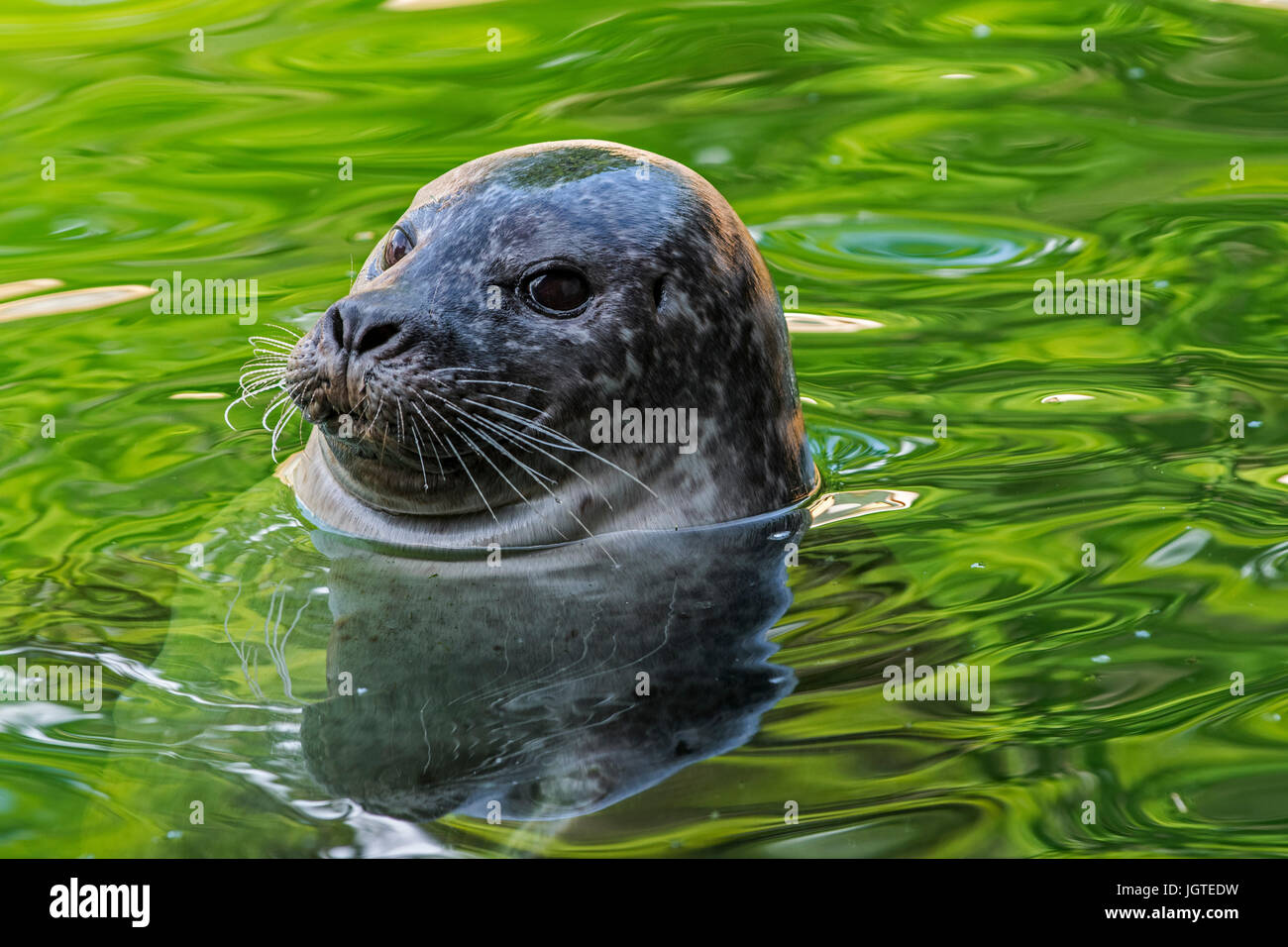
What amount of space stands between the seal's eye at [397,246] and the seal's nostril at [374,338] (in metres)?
0.48

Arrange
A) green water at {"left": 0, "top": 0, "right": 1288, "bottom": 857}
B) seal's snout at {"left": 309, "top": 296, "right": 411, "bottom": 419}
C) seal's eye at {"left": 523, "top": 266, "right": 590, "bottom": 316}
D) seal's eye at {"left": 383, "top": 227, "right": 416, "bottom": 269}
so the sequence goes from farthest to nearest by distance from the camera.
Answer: seal's eye at {"left": 383, "top": 227, "right": 416, "bottom": 269} < seal's eye at {"left": 523, "top": 266, "right": 590, "bottom": 316} < seal's snout at {"left": 309, "top": 296, "right": 411, "bottom": 419} < green water at {"left": 0, "top": 0, "right": 1288, "bottom": 857}

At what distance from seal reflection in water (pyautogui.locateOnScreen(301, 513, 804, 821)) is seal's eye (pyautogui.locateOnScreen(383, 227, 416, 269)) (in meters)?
0.91

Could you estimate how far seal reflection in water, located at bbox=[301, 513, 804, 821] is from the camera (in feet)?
13.7

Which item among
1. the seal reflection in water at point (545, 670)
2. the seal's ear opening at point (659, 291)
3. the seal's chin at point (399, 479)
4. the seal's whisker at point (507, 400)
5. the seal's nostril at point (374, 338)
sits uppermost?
the seal's ear opening at point (659, 291)

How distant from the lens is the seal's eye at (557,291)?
5141mm

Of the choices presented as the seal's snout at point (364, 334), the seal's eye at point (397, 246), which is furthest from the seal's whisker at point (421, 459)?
the seal's eye at point (397, 246)

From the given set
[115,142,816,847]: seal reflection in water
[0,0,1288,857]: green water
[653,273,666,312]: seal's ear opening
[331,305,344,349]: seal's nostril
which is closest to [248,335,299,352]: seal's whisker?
[115,142,816,847]: seal reflection in water

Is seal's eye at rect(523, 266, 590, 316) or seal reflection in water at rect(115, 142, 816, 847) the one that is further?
seal's eye at rect(523, 266, 590, 316)

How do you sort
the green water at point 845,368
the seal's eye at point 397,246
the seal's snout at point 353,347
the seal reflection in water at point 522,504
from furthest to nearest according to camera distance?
the seal's eye at point 397,246, the seal's snout at point 353,347, the seal reflection in water at point 522,504, the green water at point 845,368

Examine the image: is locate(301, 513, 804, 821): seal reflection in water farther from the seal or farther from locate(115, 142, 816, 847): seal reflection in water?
the seal

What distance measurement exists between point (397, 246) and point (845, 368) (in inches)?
96.3

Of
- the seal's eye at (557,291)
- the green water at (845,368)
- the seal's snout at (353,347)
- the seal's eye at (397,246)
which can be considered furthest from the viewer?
the seal's eye at (397,246)

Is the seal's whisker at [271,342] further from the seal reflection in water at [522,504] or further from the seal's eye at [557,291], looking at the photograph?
the seal's eye at [557,291]

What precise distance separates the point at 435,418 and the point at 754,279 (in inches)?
46.4
